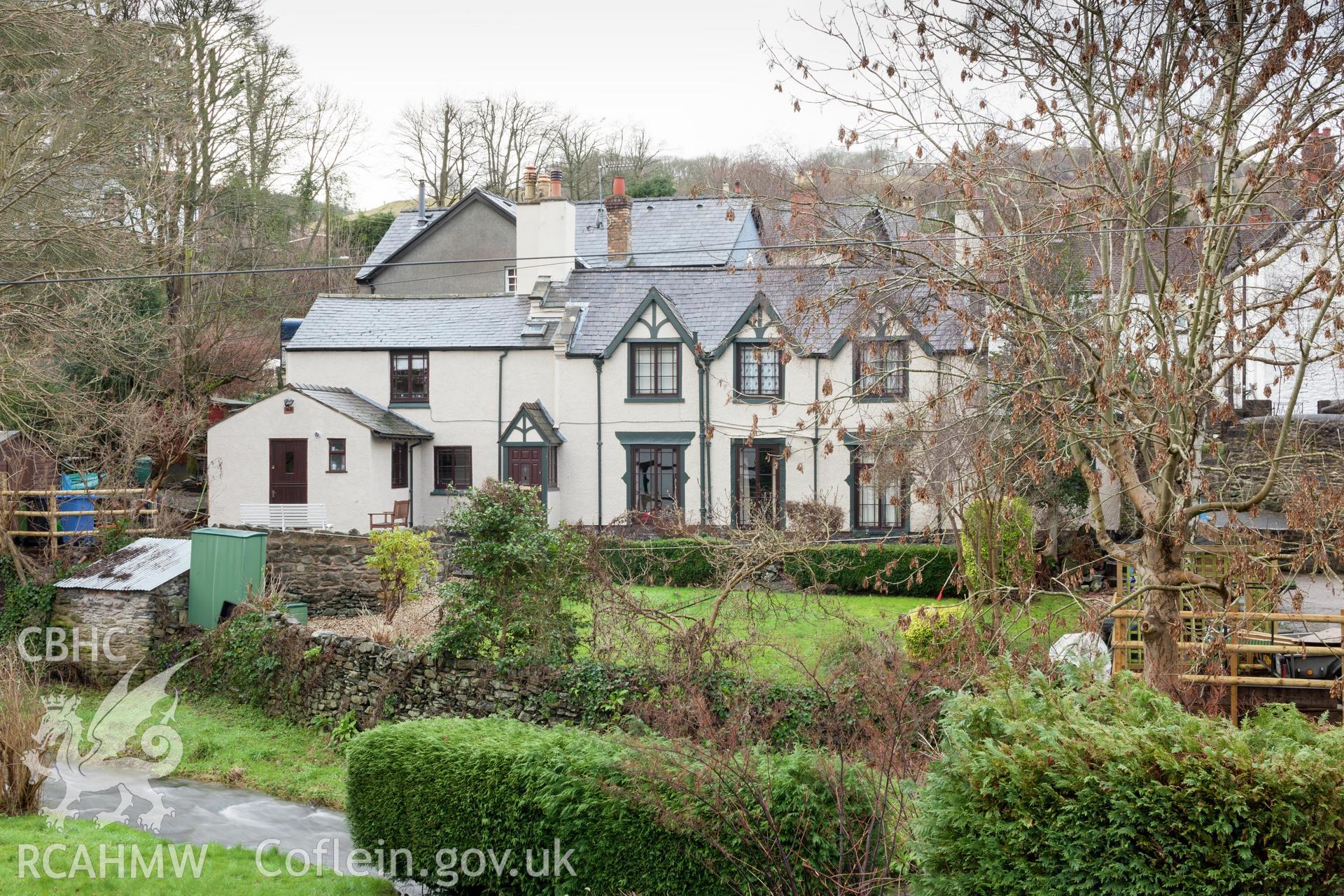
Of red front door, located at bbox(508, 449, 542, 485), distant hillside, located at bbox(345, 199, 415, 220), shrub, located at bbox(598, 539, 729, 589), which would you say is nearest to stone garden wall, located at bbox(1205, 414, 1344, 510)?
shrub, located at bbox(598, 539, 729, 589)

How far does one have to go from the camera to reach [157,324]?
91.9ft

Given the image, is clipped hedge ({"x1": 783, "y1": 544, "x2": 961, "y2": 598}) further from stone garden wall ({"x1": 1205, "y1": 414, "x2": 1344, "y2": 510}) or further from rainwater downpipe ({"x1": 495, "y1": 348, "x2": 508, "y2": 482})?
rainwater downpipe ({"x1": 495, "y1": 348, "x2": 508, "y2": 482})

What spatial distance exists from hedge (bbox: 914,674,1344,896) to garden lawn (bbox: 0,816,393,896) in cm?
685

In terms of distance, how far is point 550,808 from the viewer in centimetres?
936

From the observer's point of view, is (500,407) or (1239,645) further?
(500,407)

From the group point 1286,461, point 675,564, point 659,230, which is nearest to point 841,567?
point 675,564

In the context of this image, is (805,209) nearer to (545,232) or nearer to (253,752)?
(253,752)

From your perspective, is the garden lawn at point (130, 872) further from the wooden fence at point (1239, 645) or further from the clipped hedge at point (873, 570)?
the clipped hedge at point (873, 570)

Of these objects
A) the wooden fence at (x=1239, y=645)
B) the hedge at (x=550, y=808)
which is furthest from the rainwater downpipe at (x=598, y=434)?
the hedge at (x=550, y=808)

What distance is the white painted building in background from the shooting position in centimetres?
2762

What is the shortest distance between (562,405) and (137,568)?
12776 millimetres

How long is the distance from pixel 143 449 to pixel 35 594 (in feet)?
34.9

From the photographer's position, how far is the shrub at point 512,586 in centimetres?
1416

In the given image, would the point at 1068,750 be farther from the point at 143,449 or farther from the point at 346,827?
the point at 143,449
